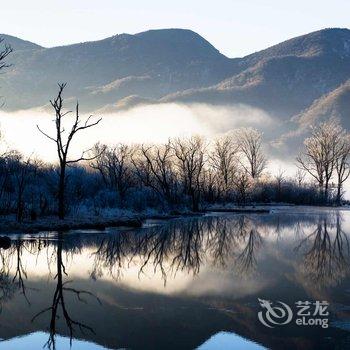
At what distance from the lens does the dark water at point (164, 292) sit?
11148 millimetres

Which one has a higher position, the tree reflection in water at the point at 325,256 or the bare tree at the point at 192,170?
the bare tree at the point at 192,170

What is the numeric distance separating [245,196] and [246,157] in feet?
99.3

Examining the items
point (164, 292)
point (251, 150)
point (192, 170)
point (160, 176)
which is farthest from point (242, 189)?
point (164, 292)

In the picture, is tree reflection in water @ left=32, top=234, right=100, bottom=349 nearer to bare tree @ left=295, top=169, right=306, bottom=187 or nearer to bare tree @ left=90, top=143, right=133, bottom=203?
bare tree @ left=90, top=143, right=133, bottom=203

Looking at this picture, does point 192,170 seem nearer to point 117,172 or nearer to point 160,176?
point 160,176

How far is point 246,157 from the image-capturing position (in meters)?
115

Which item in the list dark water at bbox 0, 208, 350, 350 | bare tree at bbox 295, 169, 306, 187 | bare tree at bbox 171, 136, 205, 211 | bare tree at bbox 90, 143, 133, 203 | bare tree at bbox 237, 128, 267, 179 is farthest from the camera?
bare tree at bbox 237, 128, 267, 179

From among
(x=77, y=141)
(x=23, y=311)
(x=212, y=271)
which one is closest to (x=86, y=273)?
(x=212, y=271)

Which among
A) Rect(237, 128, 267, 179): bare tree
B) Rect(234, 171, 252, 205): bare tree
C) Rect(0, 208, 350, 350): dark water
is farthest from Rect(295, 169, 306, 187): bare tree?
Rect(0, 208, 350, 350): dark water

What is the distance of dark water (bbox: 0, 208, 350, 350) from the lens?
11.1m

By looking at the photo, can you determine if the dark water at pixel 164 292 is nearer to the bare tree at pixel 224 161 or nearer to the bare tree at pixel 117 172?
the bare tree at pixel 117 172

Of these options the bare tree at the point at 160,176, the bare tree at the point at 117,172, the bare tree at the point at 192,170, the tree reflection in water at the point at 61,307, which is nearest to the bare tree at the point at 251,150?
the bare tree at the point at 160,176

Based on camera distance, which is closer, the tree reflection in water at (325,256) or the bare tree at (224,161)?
the tree reflection in water at (325,256)

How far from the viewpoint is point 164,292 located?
15.8m
